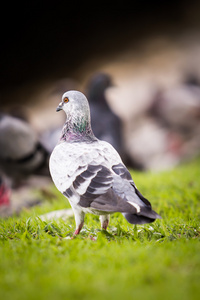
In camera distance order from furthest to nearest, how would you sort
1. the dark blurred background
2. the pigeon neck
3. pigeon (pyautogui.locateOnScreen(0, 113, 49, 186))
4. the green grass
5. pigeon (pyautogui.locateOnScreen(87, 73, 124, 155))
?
the dark blurred background
pigeon (pyautogui.locateOnScreen(87, 73, 124, 155))
pigeon (pyautogui.locateOnScreen(0, 113, 49, 186))
the pigeon neck
the green grass

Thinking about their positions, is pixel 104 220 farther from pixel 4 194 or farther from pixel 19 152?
pixel 4 194

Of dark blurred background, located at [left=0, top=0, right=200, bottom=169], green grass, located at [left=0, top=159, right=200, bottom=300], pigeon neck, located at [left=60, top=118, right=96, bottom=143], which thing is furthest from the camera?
dark blurred background, located at [left=0, top=0, right=200, bottom=169]

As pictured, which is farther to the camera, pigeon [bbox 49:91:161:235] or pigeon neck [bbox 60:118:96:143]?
pigeon neck [bbox 60:118:96:143]

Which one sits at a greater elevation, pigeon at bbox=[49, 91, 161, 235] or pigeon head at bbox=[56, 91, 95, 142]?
pigeon head at bbox=[56, 91, 95, 142]

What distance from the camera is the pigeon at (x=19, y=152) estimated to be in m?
5.02

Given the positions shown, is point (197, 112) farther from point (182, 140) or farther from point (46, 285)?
point (46, 285)

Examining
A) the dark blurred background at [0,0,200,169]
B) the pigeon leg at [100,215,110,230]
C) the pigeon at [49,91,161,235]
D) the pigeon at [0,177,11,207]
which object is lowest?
the pigeon at [0,177,11,207]

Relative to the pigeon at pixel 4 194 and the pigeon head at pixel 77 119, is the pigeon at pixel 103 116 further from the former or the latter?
the pigeon head at pixel 77 119

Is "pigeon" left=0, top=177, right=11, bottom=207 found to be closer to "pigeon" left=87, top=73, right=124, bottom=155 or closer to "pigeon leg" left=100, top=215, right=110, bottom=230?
"pigeon" left=87, top=73, right=124, bottom=155

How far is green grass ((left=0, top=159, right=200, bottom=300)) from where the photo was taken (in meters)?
1.64

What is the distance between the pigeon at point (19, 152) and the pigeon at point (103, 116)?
139cm

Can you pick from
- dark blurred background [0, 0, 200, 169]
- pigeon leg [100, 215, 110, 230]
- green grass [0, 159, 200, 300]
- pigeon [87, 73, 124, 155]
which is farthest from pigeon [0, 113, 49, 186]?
dark blurred background [0, 0, 200, 169]

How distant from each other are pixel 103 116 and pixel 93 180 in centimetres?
443

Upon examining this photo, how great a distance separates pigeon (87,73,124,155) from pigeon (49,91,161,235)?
11.2 ft
